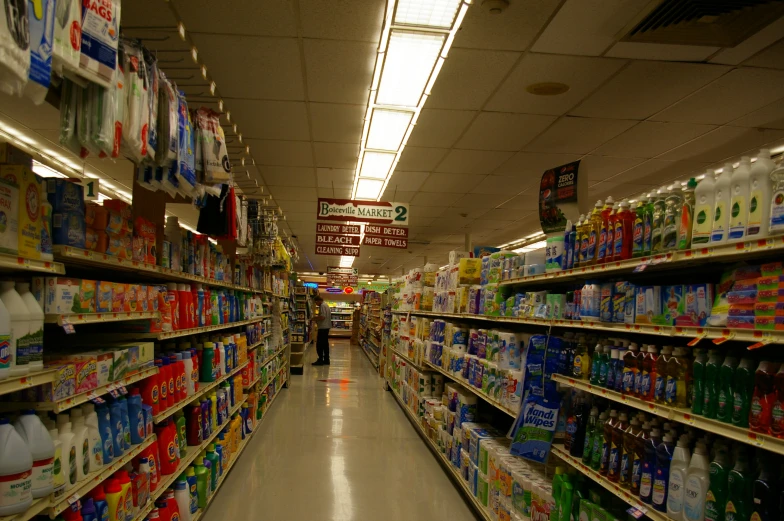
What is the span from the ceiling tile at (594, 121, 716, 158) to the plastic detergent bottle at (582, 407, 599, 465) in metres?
3.95

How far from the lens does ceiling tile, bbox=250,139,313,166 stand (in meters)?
6.57

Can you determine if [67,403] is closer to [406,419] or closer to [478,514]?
[478,514]

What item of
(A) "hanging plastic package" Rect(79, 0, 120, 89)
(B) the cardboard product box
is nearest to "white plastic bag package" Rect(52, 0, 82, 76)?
(A) "hanging plastic package" Rect(79, 0, 120, 89)

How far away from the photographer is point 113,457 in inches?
99.4

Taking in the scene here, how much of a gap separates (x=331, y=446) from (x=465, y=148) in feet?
13.5

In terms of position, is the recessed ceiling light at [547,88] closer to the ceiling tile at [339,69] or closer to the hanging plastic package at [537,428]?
the ceiling tile at [339,69]

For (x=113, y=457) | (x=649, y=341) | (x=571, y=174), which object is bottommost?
(x=113, y=457)

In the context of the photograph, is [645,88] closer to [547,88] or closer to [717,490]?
[547,88]

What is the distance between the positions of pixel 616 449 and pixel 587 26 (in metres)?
2.92

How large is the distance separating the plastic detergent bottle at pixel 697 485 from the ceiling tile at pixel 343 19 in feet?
10.6

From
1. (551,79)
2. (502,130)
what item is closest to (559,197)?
(551,79)

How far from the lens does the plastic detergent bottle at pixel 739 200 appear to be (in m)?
1.90

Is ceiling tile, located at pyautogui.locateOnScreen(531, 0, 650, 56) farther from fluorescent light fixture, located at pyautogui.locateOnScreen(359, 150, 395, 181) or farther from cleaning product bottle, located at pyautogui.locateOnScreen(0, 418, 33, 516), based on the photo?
cleaning product bottle, located at pyautogui.locateOnScreen(0, 418, 33, 516)

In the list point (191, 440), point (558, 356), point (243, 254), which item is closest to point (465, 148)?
point (243, 254)
